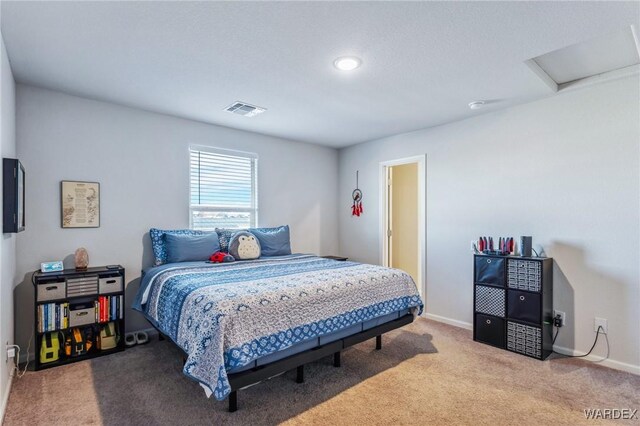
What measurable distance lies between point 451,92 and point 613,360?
274 centimetres

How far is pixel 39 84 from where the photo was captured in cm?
298

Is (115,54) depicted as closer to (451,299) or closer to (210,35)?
(210,35)

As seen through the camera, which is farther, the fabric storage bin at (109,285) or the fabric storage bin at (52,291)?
the fabric storage bin at (109,285)

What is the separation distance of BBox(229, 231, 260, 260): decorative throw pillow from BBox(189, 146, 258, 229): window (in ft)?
1.74

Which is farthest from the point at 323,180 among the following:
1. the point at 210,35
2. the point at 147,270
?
the point at 210,35

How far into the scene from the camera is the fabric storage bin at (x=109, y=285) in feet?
9.97

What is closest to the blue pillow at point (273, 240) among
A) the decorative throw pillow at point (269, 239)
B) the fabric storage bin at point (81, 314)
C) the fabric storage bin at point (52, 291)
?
the decorative throw pillow at point (269, 239)

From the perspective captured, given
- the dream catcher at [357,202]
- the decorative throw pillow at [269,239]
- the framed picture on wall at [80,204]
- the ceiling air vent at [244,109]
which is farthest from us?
the dream catcher at [357,202]

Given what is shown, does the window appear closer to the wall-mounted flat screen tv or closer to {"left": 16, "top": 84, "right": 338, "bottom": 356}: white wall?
{"left": 16, "top": 84, "right": 338, "bottom": 356}: white wall

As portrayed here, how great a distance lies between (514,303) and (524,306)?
0.09m

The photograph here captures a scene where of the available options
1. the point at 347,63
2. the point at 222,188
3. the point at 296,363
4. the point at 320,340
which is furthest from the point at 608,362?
the point at 222,188

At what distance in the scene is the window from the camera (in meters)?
4.10

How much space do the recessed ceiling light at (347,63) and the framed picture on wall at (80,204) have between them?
2.66 m

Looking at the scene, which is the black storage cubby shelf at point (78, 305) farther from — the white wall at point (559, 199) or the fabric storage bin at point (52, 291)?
the white wall at point (559, 199)
